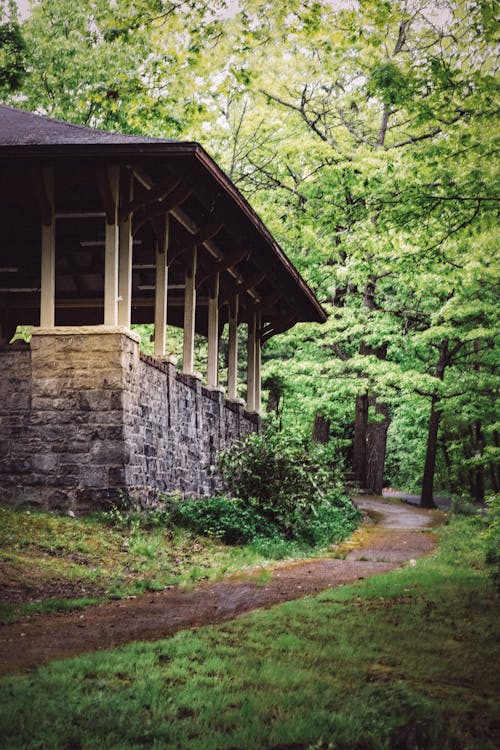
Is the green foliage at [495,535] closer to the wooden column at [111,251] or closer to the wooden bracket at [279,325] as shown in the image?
the wooden column at [111,251]

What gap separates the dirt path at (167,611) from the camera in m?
5.24

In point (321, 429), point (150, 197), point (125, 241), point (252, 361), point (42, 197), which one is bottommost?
point (321, 429)

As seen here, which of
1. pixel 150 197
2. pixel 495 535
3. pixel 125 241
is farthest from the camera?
pixel 125 241

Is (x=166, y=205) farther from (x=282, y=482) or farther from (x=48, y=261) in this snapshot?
(x=282, y=482)

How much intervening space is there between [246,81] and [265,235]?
4319 millimetres

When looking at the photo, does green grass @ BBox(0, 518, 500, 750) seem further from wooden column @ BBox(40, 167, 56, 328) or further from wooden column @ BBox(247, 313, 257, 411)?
wooden column @ BBox(247, 313, 257, 411)

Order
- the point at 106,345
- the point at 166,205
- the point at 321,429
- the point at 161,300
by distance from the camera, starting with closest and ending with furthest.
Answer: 1. the point at 106,345
2. the point at 166,205
3. the point at 161,300
4. the point at 321,429

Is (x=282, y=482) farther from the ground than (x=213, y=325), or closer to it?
closer to it

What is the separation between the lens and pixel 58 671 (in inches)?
176

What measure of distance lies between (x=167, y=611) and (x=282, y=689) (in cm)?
244

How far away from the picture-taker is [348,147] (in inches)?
885

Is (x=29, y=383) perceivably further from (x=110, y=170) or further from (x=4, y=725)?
(x=4, y=725)

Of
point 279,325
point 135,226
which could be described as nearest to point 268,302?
point 279,325

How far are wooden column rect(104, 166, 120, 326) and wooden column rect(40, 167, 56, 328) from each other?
2.60ft
